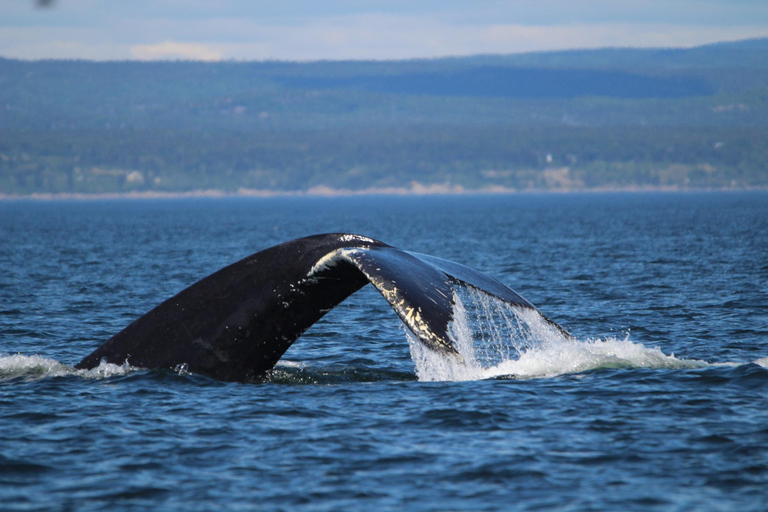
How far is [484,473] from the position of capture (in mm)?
8914

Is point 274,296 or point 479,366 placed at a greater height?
point 274,296

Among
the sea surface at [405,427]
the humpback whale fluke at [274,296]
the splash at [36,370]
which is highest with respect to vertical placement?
the humpback whale fluke at [274,296]

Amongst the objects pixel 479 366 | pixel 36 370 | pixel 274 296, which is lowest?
pixel 479 366

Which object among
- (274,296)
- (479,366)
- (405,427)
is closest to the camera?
(274,296)

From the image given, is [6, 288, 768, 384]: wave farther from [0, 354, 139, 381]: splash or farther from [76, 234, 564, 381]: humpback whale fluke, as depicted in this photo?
[76, 234, 564, 381]: humpback whale fluke

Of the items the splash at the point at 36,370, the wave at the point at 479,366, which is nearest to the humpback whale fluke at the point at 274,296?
the splash at the point at 36,370

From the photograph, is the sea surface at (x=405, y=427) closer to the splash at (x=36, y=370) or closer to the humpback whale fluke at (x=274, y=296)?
the splash at (x=36, y=370)

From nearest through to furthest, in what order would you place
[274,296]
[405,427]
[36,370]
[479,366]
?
1. [274,296]
2. [405,427]
3. [36,370]
4. [479,366]

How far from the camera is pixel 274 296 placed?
9.82 m

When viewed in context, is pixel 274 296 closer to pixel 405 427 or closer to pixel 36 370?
pixel 405 427

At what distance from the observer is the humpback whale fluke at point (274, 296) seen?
9.31 metres

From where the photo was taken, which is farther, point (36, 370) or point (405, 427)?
point (36, 370)

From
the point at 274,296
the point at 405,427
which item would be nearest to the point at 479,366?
the point at 405,427

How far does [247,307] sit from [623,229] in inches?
2353
